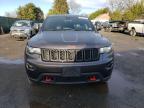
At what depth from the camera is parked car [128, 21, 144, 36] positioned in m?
26.5

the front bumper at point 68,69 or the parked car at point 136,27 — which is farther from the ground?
the front bumper at point 68,69

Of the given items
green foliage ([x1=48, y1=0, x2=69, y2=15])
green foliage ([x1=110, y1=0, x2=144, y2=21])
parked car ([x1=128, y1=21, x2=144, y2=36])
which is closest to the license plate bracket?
parked car ([x1=128, y1=21, x2=144, y2=36])

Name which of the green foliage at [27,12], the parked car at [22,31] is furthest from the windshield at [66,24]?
the green foliage at [27,12]

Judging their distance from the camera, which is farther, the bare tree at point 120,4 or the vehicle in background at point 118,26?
the bare tree at point 120,4

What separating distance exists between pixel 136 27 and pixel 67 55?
2303 cm

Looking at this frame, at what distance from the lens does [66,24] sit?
743cm

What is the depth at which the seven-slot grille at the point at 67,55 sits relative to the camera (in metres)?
5.46

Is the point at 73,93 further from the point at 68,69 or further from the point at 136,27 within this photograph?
the point at 136,27

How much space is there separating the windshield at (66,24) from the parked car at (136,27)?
19.6 meters

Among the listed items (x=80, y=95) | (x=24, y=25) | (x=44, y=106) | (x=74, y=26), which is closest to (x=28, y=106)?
(x=44, y=106)

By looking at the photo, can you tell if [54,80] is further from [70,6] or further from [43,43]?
[70,6]

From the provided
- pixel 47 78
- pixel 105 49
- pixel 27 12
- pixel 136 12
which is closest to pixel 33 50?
pixel 47 78

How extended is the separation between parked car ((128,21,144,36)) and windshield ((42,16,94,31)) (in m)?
19.6

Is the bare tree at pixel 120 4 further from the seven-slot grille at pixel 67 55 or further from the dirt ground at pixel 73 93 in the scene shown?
the seven-slot grille at pixel 67 55
